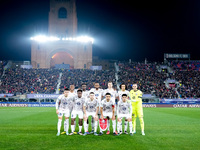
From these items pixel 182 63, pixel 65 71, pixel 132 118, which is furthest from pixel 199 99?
pixel 132 118

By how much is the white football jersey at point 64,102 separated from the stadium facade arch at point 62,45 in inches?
1877

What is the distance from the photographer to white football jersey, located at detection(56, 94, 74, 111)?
11269mm

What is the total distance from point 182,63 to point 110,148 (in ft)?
190

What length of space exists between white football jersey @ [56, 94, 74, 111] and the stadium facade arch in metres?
47.7

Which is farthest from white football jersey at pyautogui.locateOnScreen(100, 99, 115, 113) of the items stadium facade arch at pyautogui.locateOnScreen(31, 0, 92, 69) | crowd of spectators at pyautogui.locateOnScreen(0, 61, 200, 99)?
stadium facade arch at pyautogui.locateOnScreen(31, 0, 92, 69)

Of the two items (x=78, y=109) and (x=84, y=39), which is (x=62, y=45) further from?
(x=78, y=109)

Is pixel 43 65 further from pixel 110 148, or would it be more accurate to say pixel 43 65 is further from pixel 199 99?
pixel 110 148

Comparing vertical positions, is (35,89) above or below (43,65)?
below

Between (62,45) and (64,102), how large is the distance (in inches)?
1914

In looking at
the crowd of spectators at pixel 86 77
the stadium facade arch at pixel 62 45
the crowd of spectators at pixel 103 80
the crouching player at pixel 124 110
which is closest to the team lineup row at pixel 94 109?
the crouching player at pixel 124 110

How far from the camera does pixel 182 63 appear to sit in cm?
6172

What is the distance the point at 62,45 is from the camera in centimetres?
5850

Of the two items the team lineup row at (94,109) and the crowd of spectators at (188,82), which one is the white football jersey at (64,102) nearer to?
the team lineup row at (94,109)

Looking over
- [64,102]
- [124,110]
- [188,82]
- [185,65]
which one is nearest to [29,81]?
[188,82]
